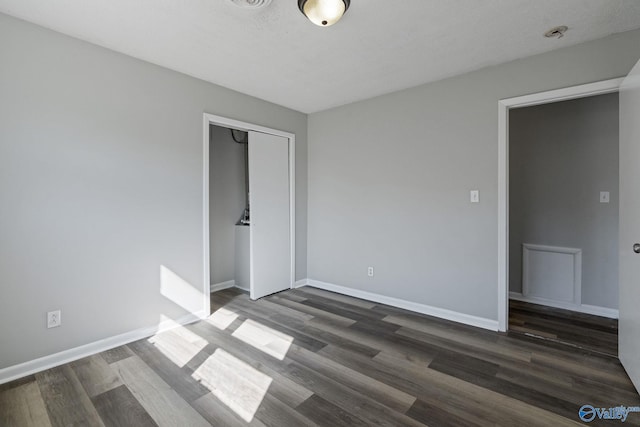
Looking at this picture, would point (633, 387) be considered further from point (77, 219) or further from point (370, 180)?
point (77, 219)

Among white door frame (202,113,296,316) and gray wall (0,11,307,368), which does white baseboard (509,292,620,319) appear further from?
gray wall (0,11,307,368)

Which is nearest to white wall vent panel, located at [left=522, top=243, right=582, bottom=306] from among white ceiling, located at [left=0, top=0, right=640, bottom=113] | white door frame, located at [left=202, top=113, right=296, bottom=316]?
white ceiling, located at [left=0, top=0, right=640, bottom=113]

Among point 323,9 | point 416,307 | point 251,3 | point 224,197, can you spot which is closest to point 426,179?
point 416,307

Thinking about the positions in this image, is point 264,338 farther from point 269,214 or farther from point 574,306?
point 574,306

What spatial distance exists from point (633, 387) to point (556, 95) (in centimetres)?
218

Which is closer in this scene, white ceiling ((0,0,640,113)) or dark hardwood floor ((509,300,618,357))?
white ceiling ((0,0,640,113))

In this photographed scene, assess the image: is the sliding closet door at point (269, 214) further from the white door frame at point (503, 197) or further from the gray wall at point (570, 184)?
the gray wall at point (570, 184)

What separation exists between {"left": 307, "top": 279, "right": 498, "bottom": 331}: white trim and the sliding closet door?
64 cm

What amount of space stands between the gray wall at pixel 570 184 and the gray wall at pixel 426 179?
45.0 inches

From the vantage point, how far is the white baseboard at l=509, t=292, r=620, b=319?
309 cm

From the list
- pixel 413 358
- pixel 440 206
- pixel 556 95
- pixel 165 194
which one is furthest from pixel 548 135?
pixel 165 194

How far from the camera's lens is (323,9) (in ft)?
6.02

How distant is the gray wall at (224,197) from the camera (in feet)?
13.5

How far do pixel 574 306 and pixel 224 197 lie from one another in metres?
4.46
